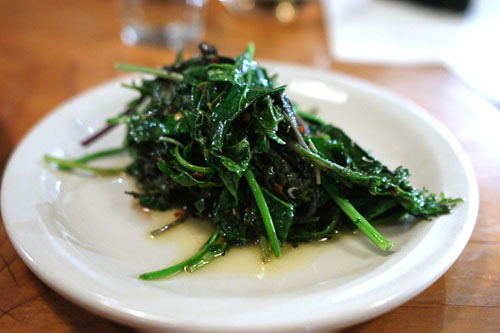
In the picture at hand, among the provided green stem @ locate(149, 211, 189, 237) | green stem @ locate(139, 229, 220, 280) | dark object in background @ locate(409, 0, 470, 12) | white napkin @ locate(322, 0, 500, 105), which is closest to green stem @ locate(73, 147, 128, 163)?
green stem @ locate(149, 211, 189, 237)

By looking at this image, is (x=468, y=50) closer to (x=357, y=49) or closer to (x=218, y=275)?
(x=357, y=49)

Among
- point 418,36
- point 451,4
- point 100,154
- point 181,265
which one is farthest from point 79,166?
point 451,4

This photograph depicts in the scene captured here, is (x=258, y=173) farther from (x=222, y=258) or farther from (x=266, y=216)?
(x=222, y=258)

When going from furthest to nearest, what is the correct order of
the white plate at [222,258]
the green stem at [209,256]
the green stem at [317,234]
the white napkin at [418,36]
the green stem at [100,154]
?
the white napkin at [418,36]
the green stem at [100,154]
the green stem at [317,234]
the green stem at [209,256]
the white plate at [222,258]

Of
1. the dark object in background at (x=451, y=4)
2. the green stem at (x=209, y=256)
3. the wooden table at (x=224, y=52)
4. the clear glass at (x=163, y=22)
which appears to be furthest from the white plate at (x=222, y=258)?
the dark object in background at (x=451, y=4)

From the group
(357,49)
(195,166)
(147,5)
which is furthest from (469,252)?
(147,5)

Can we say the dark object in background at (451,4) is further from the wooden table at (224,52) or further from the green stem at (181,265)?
the green stem at (181,265)
